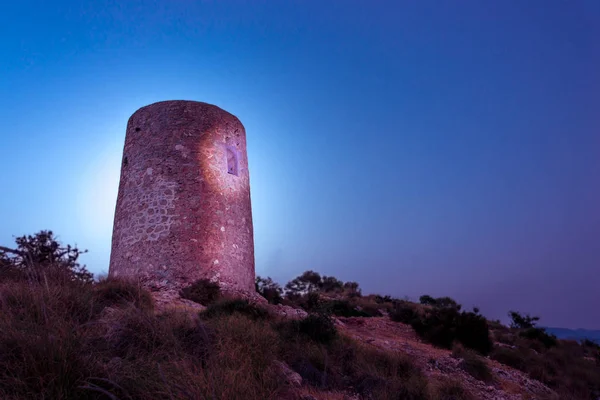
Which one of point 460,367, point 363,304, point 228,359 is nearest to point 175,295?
point 228,359

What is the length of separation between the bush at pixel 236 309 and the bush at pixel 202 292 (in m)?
1.48

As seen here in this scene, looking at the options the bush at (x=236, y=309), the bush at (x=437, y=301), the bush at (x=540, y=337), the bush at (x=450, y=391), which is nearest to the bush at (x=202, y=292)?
the bush at (x=236, y=309)

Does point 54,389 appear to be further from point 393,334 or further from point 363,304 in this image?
point 363,304

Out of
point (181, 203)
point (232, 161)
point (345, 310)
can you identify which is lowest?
point (345, 310)

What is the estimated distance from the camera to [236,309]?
22.8 feet

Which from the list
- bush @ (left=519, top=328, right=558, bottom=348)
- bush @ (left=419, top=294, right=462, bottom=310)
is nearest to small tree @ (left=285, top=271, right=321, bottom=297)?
bush @ (left=419, top=294, right=462, bottom=310)

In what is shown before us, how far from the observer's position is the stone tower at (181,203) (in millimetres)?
9680

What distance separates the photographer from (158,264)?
9562 mm

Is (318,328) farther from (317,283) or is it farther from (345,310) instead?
(317,283)

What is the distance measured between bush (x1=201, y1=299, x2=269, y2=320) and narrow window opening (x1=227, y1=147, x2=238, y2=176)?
4.64 metres

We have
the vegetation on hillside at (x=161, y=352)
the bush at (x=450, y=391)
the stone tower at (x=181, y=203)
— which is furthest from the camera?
the stone tower at (x=181, y=203)

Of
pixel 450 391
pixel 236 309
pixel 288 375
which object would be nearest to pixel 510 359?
pixel 450 391

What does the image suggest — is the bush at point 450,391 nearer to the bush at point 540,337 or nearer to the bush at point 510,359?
the bush at point 510,359

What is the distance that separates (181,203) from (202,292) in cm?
231
